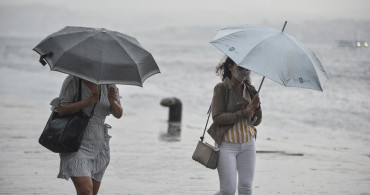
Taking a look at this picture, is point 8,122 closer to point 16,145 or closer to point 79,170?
point 16,145

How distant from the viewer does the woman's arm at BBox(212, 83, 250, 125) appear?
18.6 ft

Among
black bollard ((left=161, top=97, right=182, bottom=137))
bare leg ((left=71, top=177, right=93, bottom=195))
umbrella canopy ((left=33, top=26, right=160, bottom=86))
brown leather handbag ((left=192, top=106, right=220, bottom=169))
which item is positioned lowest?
black bollard ((left=161, top=97, right=182, bottom=137))

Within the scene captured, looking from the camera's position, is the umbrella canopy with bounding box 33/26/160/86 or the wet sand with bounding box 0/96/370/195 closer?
the umbrella canopy with bounding box 33/26/160/86

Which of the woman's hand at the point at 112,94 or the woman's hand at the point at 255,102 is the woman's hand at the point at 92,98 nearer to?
the woman's hand at the point at 112,94

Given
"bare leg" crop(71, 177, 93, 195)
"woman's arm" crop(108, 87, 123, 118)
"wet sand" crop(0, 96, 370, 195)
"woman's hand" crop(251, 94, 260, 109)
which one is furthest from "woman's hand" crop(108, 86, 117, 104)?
"wet sand" crop(0, 96, 370, 195)

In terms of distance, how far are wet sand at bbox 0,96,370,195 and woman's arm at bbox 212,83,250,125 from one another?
2.82 meters

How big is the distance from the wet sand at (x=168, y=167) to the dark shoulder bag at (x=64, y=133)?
120 inches

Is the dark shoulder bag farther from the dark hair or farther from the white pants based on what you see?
the dark hair

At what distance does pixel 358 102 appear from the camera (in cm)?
3772

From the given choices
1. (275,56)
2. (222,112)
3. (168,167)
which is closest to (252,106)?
(222,112)

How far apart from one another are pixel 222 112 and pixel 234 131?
188 millimetres

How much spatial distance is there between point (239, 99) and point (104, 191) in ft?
10.1

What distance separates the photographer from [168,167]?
400 inches

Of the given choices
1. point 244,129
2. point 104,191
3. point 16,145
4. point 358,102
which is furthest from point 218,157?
point 358,102
